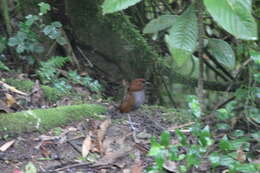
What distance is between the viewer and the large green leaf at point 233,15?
2418mm

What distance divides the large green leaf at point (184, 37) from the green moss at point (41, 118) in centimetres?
130

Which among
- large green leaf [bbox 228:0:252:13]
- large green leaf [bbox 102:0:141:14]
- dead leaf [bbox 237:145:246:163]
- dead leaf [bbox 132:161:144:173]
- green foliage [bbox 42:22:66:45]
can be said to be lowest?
dead leaf [bbox 132:161:144:173]

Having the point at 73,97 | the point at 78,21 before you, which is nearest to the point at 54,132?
the point at 73,97

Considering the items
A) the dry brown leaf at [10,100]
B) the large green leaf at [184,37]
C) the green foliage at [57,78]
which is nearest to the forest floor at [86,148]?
the dry brown leaf at [10,100]

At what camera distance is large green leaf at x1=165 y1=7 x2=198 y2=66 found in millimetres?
2596

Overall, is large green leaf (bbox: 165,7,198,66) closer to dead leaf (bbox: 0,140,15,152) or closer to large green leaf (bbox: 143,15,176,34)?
large green leaf (bbox: 143,15,176,34)

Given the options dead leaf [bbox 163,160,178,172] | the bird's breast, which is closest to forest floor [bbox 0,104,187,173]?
dead leaf [bbox 163,160,178,172]

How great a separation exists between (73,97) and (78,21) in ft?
3.60

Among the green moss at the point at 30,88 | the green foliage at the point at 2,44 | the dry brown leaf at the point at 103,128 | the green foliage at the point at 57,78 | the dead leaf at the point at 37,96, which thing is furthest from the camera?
the green foliage at the point at 2,44

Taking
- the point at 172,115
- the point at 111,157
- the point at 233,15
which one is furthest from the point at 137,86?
the point at 233,15

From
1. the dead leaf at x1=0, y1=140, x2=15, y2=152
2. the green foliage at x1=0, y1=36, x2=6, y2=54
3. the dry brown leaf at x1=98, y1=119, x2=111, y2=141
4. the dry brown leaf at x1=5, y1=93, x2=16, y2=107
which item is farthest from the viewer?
the green foliage at x1=0, y1=36, x2=6, y2=54

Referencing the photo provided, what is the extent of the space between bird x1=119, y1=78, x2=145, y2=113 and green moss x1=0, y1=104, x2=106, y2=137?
0.30m

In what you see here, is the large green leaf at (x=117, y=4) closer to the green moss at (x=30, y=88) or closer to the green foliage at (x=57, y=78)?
the green moss at (x=30, y=88)

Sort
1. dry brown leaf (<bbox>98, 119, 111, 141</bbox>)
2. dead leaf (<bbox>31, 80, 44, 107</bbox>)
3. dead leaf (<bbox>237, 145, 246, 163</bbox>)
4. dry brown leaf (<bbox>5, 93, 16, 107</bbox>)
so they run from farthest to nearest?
dead leaf (<bbox>31, 80, 44, 107</bbox>)
dry brown leaf (<bbox>5, 93, 16, 107</bbox>)
dry brown leaf (<bbox>98, 119, 111, 141</bbox>)
dead leaf (<bbox>237, 145, 246, 163</bbox>)
